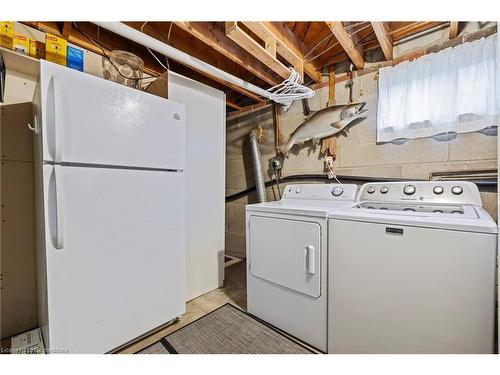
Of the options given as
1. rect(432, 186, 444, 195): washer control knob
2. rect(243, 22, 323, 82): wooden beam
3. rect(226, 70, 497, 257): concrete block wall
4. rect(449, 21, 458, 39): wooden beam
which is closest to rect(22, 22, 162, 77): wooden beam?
rect(243, 22, 323, 82): wooden beam

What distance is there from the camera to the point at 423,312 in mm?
1018

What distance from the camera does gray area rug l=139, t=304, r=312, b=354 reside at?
1.37 metres

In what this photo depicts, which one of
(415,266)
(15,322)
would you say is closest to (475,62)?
(415,266)

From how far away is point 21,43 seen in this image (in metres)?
1.38

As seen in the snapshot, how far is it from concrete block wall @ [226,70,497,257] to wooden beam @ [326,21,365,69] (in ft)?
0.51

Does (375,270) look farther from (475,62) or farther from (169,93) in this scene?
(169,93)

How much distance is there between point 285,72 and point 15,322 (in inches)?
109

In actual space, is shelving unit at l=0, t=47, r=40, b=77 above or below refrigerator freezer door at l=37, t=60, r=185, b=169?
above

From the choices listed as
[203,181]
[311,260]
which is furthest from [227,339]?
[203,181]

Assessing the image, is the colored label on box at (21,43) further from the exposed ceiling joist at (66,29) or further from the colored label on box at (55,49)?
the exposed ceiling joist at (66,29)

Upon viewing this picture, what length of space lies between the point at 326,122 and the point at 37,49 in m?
2.29

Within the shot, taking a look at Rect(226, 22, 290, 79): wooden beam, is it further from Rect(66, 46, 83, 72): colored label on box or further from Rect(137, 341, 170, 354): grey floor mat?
Rect(137, 341, 170, 354): grey floor mat

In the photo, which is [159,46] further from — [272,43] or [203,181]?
[203,181]

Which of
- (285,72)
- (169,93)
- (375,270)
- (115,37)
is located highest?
(115,37)
